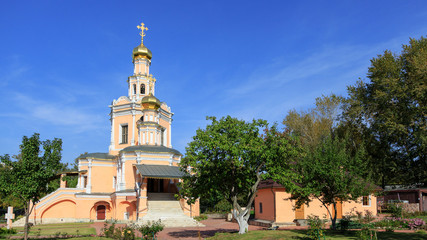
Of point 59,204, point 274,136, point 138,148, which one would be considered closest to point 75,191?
point 59,204

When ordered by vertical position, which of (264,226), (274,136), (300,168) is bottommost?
(264,226)

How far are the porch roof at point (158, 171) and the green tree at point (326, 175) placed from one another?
13.1m

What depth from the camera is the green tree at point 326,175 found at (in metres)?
17.7

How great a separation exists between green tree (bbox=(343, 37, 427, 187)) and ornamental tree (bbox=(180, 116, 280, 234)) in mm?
12050

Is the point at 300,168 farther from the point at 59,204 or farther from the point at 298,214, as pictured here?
the point at 59,204

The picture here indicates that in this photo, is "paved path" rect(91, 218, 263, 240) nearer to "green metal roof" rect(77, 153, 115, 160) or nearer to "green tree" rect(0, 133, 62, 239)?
"green tree" rect(0, 133, 62, 239)

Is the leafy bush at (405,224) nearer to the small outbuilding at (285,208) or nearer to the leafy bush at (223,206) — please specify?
the small outbuilding at (285,208)

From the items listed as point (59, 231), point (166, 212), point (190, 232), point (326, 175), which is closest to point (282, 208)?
point (190, 232)

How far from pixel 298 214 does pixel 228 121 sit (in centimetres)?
1030

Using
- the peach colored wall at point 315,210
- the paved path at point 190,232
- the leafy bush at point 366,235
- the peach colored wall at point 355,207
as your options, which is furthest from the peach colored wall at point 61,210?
the leafy bush at point 366,235

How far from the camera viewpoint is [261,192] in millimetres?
27938

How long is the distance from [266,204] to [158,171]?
967cm

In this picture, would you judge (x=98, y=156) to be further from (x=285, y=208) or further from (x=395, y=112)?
(x=395, y=112)

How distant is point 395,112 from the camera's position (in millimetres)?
27656
